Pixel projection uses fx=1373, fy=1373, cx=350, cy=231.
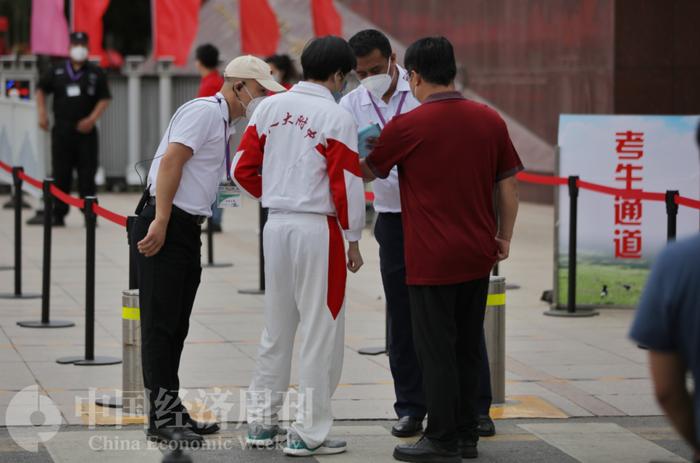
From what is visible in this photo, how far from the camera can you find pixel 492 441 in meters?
7.09

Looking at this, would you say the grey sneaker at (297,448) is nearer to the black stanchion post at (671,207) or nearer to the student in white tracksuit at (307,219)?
the student in white tracksuit at (307,219)

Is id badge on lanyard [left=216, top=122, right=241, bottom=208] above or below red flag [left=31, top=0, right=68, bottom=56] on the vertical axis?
below

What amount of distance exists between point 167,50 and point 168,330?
1441 centimetres

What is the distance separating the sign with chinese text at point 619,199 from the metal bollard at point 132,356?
4979 millimetres

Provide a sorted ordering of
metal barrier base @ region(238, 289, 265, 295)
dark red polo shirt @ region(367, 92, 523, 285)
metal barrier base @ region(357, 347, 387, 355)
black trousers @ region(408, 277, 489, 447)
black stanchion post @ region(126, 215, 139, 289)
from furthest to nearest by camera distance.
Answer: metal barrier base @ region(238, 289, 265, 295)
metal barrier base @ region(357, 347, 387, 355)
black stanchion post @ region(126, 215, 139, 289)
black trousers @ region(408, 277, 489, 447)
dark red polo shirt @ region(367, 92, 523, 285)

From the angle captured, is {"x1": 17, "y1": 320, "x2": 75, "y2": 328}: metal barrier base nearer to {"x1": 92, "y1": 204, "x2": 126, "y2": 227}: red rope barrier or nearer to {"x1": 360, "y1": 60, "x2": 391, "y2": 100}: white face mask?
{"x1": 92, "y1": 204, "x2": 126, "y2": 227}: red rope barrier

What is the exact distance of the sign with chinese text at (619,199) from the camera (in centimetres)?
1130

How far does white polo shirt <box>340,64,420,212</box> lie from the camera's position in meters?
7.13

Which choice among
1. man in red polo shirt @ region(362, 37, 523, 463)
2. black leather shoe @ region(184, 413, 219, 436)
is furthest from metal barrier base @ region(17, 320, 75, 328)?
man in red polo shirt @ region(362, 37, 523, 463)

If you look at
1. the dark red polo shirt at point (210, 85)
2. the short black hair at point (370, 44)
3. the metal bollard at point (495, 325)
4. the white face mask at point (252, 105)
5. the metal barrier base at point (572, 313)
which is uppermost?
the dark red polo shirt at point (210, 85)

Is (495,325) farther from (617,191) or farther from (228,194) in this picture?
(617,191)

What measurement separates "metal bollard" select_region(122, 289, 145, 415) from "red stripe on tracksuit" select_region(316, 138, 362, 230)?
140 cm

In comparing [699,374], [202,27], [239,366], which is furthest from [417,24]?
[699,374]

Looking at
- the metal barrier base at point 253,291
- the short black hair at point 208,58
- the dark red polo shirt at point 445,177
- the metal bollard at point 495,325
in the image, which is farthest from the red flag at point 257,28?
the dark red polo shirt at point 445,177
